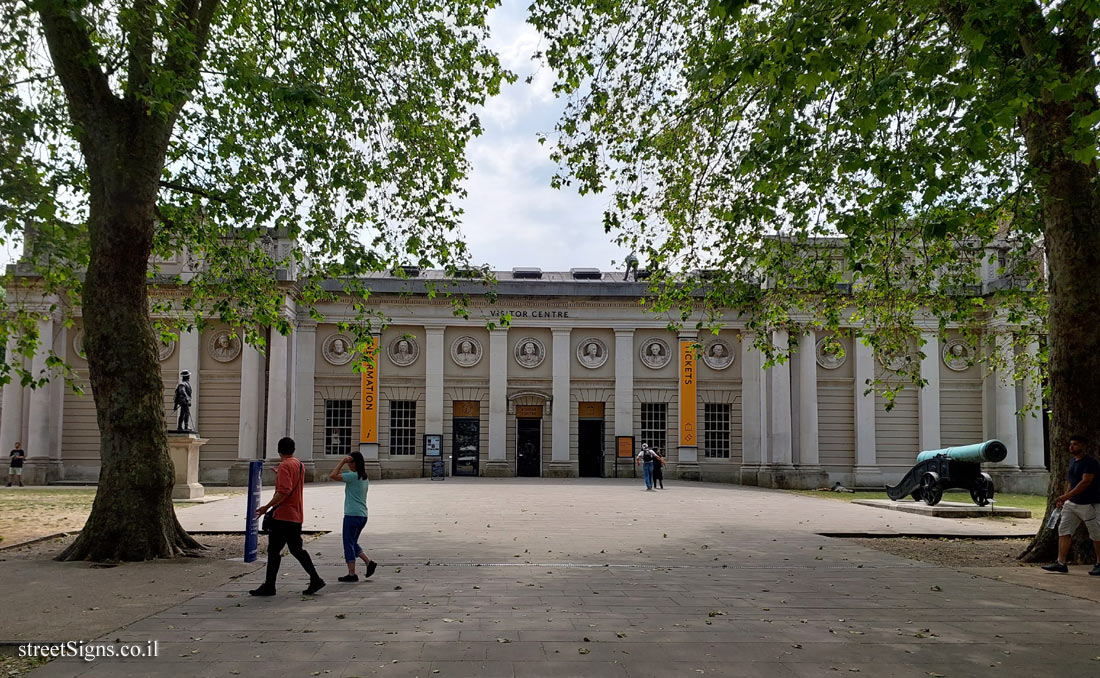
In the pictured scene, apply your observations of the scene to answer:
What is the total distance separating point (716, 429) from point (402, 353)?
13476 millimetres

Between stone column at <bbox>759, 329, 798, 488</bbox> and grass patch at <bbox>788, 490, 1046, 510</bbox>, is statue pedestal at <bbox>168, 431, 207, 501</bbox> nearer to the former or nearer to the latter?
grass patch at <bbox>788, 490, 1046, 510</bbox>

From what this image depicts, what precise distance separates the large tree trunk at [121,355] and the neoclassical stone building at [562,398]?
2200cm

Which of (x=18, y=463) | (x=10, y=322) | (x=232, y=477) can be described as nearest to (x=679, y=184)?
(x=10, y=322)

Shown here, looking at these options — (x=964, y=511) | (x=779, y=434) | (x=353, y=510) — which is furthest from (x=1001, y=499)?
(x=353, y=510)

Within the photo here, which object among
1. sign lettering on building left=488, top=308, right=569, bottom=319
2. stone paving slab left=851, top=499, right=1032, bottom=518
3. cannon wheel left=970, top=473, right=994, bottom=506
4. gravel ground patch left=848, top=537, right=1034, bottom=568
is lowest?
stone paving slab left=851, top=499, right=1032, bottom=518

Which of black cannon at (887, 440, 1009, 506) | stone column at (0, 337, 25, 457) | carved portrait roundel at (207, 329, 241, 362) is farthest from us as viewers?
carved portrait roundel at (207, 329, 241, 362)

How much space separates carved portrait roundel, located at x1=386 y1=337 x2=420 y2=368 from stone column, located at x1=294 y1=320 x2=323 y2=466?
312 centimetres

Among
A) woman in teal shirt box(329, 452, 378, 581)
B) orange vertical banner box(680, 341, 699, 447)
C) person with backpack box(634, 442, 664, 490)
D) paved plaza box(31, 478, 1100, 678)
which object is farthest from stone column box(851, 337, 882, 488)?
woman in teal shirt box(329, 452, 378, 581)

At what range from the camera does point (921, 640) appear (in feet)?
21.5

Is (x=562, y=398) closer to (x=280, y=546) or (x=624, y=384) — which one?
(x=624, y=384)

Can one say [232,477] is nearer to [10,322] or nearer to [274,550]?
[10,322]

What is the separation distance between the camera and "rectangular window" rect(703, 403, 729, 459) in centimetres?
3503

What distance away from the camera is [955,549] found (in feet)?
42.8

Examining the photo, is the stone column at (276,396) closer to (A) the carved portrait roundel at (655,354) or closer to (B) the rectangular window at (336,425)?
(B) the rectangular window at (336,425)
